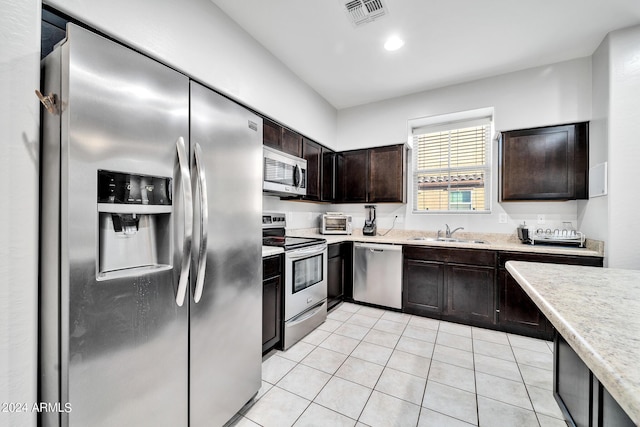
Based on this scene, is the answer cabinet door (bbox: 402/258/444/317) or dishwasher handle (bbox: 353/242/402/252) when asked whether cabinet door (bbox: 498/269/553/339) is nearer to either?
cabinet door (bbox: 402/258/444/317)

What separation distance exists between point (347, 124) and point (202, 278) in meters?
3.61

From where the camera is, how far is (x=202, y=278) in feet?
4.22

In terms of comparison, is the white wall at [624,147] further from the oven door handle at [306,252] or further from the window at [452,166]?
the oven door handle at [306,252]

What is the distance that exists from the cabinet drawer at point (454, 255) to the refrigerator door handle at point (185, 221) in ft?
8.69

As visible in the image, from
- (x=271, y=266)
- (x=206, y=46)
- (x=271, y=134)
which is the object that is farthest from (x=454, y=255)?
(x=206, y=46)

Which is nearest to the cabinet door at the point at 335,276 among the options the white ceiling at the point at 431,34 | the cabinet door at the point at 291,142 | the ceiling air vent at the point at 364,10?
the cabinet door at the point at 291,142

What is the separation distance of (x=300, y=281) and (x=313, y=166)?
5.39ft

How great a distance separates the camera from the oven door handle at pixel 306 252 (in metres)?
2.43

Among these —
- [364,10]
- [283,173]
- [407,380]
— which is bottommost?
[407,380]

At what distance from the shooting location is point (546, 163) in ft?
9.55

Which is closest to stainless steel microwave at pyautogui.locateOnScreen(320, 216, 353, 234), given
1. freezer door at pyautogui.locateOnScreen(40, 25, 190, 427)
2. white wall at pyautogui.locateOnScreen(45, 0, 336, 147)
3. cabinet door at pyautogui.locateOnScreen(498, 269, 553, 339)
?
white wall at pyautogui.locateOnScreen(45, 0, 336, 147)

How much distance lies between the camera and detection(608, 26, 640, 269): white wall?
231cm

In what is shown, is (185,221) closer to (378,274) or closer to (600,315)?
(600,315)

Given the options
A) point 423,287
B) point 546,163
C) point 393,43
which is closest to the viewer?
point 393,43
